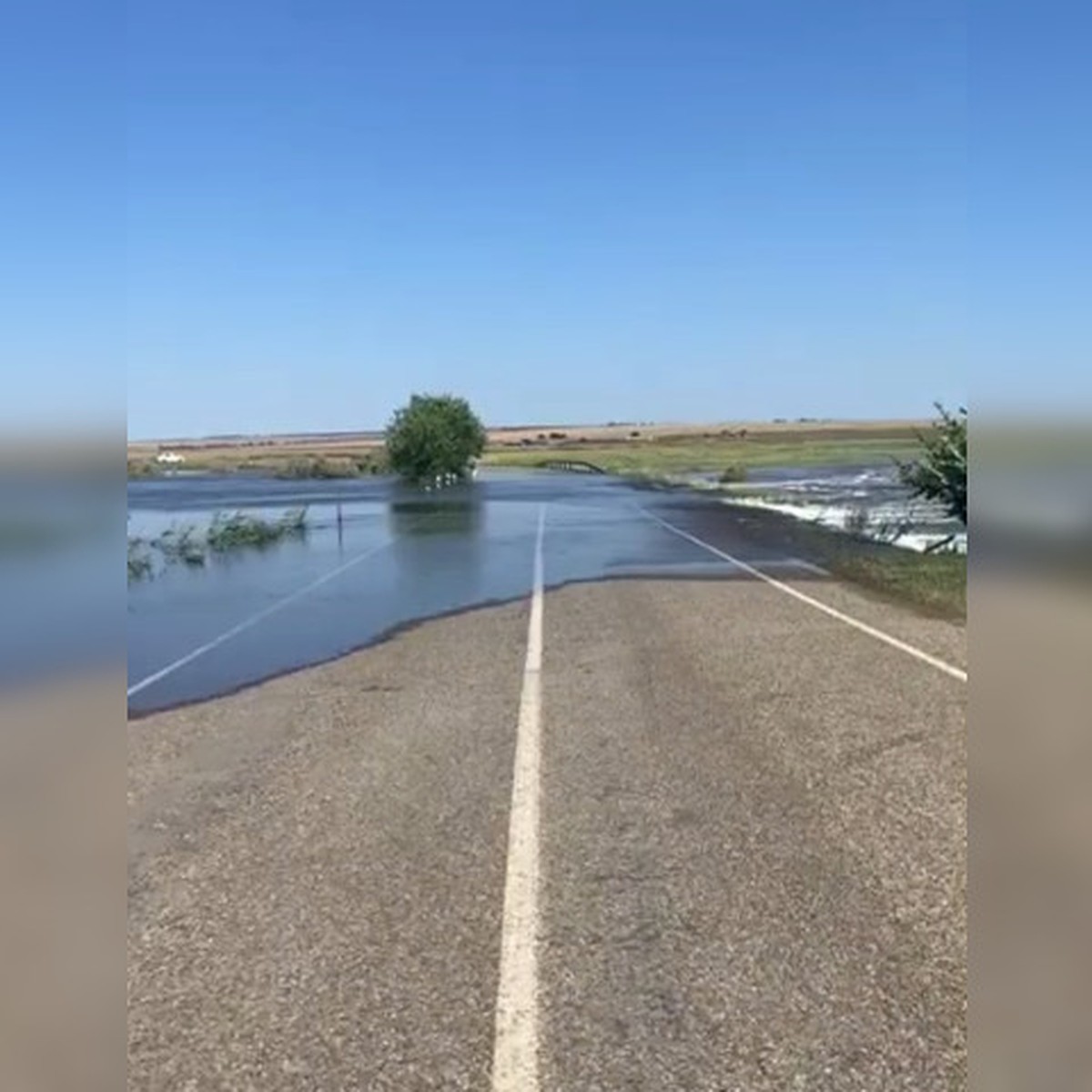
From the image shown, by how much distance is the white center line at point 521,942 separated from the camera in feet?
9.42

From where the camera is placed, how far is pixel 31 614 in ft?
4.29

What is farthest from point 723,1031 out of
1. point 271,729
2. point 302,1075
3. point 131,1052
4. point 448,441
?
point 448,441

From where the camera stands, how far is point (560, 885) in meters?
4.10

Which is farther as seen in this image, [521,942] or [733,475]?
[733,475]

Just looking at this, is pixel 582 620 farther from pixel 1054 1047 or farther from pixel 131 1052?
pixel 1054 1047

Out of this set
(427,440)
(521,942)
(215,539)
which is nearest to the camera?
(521,942)

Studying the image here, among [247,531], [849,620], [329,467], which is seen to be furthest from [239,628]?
[329,467]

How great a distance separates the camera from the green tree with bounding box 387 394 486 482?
54219mm

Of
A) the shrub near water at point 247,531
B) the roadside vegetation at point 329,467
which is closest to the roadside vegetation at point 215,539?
the shrub near water at point 247,531

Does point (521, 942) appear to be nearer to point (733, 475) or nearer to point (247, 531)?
point (247, 531)

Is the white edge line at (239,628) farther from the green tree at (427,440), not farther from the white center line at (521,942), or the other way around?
the green tree at (427,440)

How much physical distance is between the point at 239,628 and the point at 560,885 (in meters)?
8.44

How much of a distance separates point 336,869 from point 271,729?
2823 mm

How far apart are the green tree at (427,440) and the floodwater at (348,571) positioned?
19693mm
